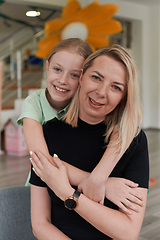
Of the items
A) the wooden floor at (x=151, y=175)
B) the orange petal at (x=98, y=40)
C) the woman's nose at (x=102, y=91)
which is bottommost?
the wooden floor at (x=151, y=175)

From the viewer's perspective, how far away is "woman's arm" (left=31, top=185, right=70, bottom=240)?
41.0 inches

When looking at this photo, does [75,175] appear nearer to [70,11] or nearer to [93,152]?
[93,152]

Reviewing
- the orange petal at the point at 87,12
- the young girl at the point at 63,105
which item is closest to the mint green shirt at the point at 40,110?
the young girl at the point at 63,105

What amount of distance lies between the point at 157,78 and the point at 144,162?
302 inches

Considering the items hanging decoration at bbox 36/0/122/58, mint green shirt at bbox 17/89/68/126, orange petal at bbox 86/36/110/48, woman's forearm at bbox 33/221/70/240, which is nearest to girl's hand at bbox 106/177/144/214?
woman's forearm at bbox 33/221/70/240

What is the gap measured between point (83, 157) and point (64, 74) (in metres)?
0.38

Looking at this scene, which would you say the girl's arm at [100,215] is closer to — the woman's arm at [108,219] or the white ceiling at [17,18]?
the woman's arm at [108,219]

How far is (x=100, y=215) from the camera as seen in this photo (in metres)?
0.94

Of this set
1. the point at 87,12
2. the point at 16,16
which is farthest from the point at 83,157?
the point at 16,16

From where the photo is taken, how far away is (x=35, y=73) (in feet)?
25.3

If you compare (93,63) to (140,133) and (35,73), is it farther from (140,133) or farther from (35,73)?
(35,73)

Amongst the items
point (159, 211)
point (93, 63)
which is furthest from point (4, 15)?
point (93, 63)

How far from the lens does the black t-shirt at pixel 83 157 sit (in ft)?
3.40

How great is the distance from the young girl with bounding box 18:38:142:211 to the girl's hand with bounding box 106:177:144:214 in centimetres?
2
